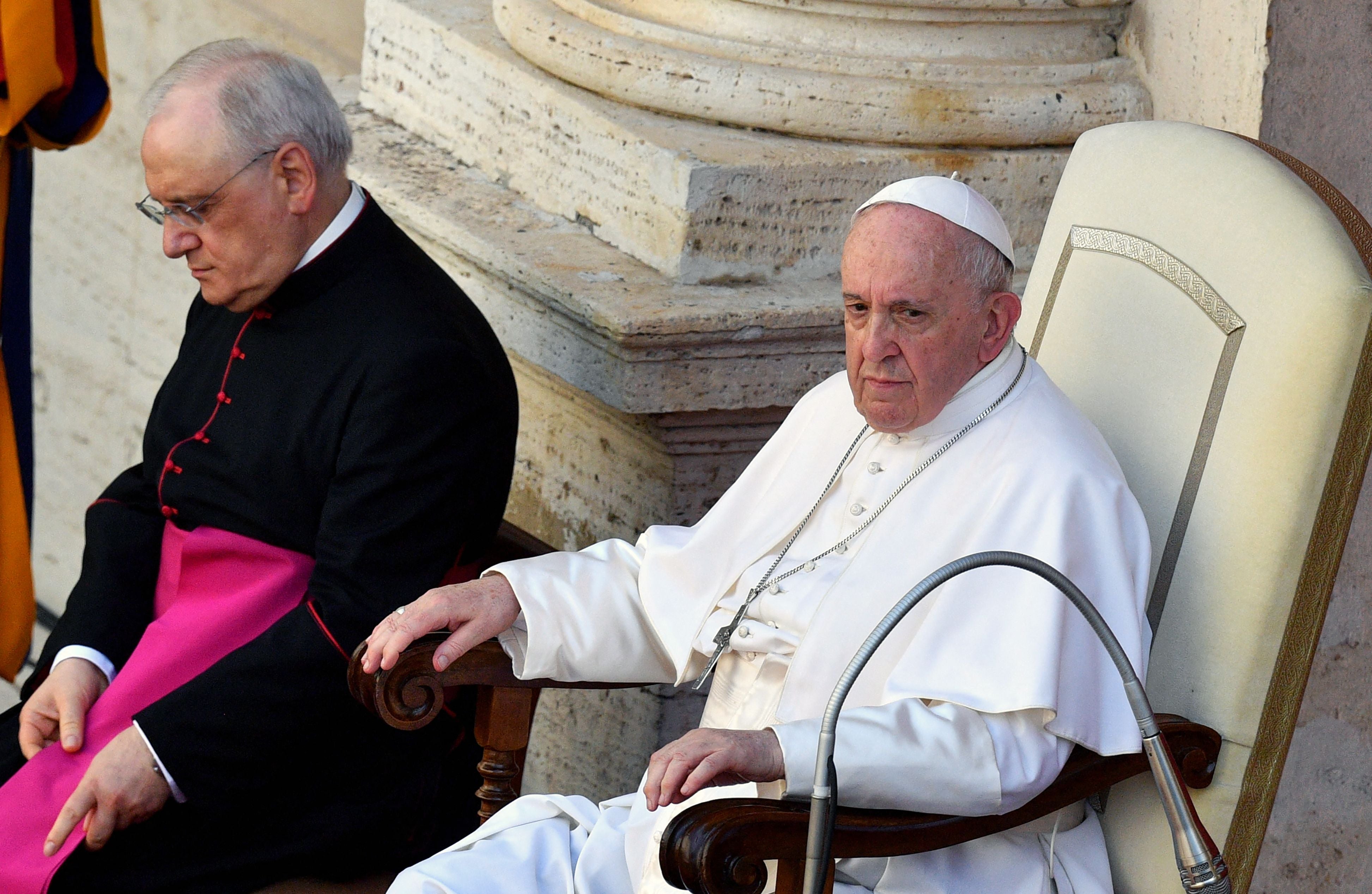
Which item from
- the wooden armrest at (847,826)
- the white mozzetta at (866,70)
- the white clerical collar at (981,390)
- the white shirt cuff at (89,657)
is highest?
the white mozzetta at (866,70)

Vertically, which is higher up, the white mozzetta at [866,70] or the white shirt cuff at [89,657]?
the white mozzetta at [866,70]

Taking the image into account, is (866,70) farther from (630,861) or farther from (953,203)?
(630,861)

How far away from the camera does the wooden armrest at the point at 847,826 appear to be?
194 cm

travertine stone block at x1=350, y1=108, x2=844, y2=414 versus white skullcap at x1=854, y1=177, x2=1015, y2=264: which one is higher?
white skullcap at x1=854, y1=177, x2=1015, y2=264

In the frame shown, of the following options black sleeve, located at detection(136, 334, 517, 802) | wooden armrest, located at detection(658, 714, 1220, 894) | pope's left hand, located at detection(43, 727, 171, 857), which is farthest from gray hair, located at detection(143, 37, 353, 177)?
wooden armrest, located at detection(658, 714, 1220, 894)

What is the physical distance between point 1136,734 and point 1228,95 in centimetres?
162

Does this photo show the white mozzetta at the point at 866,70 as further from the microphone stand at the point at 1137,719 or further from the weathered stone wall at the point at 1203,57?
the microphone stand at the point at 1137,719

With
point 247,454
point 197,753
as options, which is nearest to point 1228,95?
point 247,454

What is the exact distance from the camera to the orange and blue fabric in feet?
12.8

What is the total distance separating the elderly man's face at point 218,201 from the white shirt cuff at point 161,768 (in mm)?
755

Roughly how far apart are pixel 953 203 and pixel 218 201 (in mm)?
1267

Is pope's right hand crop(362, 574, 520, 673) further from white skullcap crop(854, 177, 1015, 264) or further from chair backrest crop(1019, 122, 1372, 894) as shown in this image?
chair backrest crop(1019, 122, 1372, 894)

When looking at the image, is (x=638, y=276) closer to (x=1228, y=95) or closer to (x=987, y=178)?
(x=987, y=178)

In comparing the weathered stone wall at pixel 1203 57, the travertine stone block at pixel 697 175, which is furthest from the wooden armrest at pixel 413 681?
the weathered stone wall at pixel 1203 57
